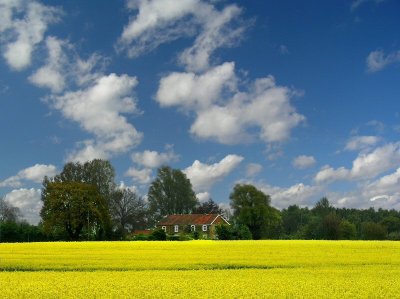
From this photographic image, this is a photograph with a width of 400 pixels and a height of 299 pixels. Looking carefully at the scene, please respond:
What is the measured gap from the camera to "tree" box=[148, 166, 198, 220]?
12194 cm

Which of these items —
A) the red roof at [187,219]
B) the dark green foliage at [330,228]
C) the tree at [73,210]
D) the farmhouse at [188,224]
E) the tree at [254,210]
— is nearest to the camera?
the tree at [73,210]

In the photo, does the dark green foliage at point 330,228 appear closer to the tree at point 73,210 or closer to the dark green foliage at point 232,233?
the dark green foliage at point 232,233

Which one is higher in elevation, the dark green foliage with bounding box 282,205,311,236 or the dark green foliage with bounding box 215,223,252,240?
the dark green foliage with bounding box 282,205,311,236

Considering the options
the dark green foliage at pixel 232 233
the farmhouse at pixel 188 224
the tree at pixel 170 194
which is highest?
the tree at pixel 170 194

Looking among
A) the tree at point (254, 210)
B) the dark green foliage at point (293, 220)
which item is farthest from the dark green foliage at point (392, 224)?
the tree at point (254, 210)

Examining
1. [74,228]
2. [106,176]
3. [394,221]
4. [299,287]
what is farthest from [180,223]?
[299,287]

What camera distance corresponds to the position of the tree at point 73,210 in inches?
3585

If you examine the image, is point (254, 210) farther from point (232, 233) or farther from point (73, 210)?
point (73, 210)

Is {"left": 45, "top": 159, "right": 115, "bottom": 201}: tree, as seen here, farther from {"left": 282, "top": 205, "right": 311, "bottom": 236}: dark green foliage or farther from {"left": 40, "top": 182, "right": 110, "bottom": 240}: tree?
{"left": 282, "top": 205, "right": 311, "bottom": 236}: dark green foliage

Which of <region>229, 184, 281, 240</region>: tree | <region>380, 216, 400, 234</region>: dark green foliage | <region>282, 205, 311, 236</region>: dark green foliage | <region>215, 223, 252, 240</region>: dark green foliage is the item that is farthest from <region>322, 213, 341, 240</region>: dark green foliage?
<region>282, 205, 311, 236</region>: dark green foliage

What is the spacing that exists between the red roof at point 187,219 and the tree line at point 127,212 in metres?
4.40

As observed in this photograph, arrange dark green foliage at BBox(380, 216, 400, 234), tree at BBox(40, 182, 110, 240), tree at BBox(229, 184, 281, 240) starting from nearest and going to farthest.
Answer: tree at BBox(40, 182, 110, 240) < tree at BBox(229, 184, 281, 240) < dark green foliage at BBox(380, 216, 400, 234)

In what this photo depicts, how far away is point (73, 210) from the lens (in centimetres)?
9194

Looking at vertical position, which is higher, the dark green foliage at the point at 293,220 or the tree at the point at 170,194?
the tree at the point at 170,194
